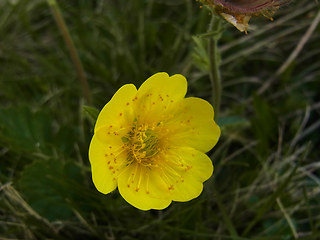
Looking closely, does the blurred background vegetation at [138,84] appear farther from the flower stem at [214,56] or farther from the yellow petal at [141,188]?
the yellow petal at [141,188]

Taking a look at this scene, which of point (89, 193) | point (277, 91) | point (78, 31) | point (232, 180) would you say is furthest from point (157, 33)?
point (89, 193)

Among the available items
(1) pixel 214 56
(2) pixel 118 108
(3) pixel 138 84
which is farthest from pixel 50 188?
(1) pixel 214 56

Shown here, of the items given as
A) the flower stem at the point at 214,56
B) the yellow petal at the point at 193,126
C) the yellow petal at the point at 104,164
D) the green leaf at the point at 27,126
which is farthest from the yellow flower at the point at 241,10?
the green leaf at the point at 27,126

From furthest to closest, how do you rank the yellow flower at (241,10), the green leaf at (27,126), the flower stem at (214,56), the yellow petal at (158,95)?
the green leaf at (27,126)
the flower stem at (214,56)
the yellow petal at (158,95)
the yellow flower at (241,10)

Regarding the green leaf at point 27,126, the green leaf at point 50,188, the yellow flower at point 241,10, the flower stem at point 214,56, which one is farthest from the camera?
the green leaf at point 27,126

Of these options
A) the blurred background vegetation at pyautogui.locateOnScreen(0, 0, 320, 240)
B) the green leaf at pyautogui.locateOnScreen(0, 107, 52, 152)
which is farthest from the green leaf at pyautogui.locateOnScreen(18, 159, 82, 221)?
the green leaf at pyautogui.locateOnScreen(0, 107, 52, 152)

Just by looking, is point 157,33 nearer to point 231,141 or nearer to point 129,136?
point 231,141

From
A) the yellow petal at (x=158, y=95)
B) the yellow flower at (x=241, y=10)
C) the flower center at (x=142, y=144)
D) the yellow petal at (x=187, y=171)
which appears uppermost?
the yellow flower at (x=241, y=10)
